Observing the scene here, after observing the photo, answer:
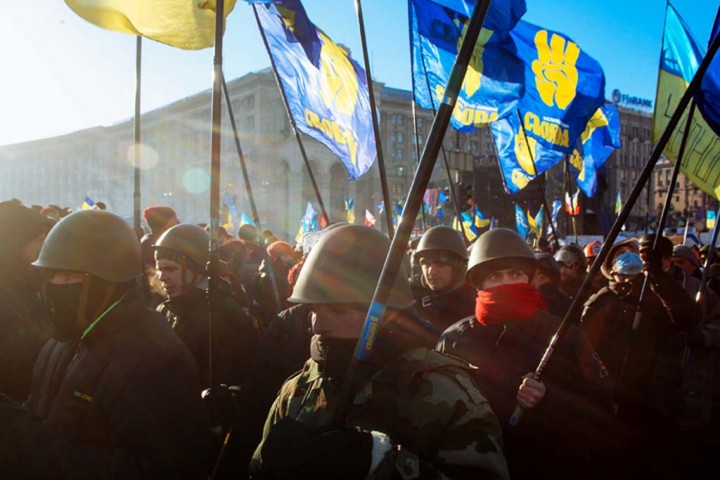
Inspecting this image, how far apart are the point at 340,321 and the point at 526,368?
1.35 m

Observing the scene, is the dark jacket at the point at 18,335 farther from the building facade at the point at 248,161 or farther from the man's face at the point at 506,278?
the building facade at the point at 248,161

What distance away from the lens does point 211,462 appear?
11.1 feet

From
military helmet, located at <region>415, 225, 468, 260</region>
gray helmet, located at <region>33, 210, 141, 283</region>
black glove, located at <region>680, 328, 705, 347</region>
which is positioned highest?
Result: gray helmet, located at <region>33, 210, 141, 283</region>

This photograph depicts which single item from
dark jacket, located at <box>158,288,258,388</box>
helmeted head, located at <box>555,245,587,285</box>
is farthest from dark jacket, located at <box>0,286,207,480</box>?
helmeted head, located at <box>555,245,587,285</box>

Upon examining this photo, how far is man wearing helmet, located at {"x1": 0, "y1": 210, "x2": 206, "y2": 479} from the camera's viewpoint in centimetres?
192

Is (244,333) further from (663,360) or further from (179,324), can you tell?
(663,360)

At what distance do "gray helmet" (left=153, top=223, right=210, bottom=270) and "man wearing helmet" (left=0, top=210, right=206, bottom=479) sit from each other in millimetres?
1443

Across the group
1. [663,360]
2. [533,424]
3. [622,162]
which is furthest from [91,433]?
[622,162]

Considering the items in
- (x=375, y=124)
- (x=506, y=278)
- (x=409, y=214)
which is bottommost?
(x=506, y=278)

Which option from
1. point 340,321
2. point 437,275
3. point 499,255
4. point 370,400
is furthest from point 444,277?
point 370,400

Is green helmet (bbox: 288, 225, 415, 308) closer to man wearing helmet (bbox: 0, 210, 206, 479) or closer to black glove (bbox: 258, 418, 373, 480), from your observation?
black glove (bbox: 258, 418, 373, 480)

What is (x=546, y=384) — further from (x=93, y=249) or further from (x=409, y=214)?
(x=93, y=249)

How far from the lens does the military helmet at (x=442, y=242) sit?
4438 mm

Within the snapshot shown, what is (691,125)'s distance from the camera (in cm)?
511
